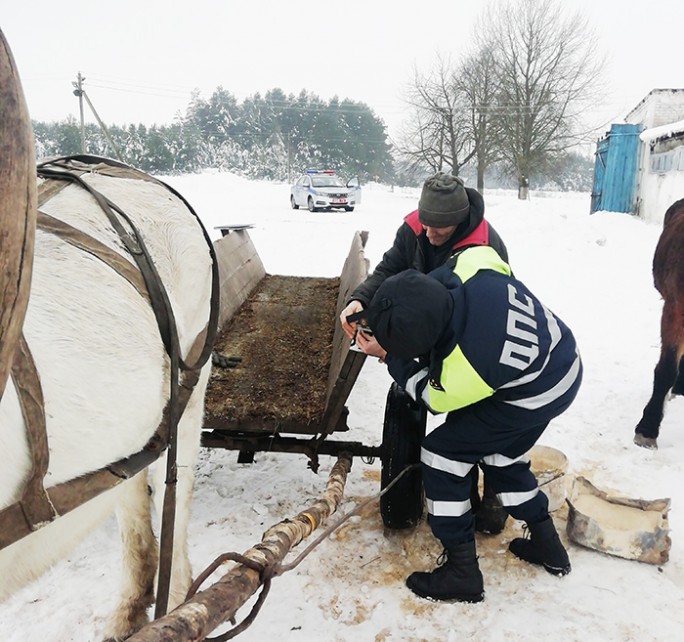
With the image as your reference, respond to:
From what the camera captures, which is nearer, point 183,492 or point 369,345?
point 369,345

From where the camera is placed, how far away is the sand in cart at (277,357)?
9.75ft

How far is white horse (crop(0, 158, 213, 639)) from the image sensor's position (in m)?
1.33

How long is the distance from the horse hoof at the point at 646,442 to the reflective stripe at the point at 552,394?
1881 mm

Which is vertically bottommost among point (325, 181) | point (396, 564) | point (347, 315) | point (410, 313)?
point (396, 564)

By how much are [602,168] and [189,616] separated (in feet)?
68.2

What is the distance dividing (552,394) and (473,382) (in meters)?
0.43

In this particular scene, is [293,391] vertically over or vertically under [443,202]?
under

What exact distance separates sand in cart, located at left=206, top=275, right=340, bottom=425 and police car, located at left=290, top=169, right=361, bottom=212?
1634cm

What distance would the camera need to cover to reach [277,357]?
3850 millimetres

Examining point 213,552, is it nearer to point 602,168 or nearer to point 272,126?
point 602,168

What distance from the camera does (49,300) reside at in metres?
1.45

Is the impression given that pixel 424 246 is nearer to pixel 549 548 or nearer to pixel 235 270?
pixel 549 548

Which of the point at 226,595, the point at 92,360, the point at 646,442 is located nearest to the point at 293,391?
the point at 92,360

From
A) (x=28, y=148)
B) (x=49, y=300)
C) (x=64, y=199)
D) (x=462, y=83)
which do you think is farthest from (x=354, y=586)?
(x=462, y=83)
